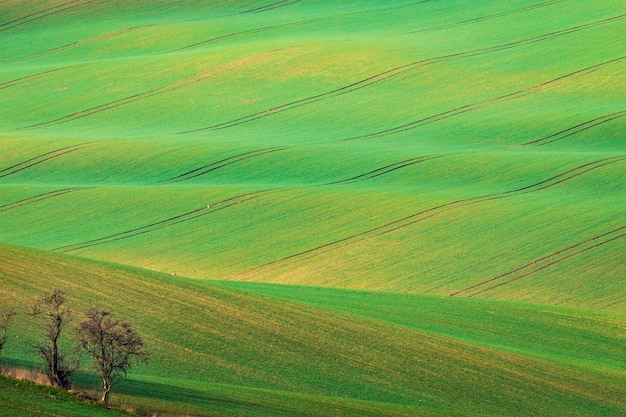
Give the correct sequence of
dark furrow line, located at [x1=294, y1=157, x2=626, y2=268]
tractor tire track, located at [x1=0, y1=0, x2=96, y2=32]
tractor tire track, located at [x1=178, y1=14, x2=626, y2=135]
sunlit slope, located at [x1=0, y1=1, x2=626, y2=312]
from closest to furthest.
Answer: sunlit slope, located at [x1=0, y1=1, x2=626, y2=312] → dark furrow line, located at [x1=294, y1=157, x2=626, y2=268] → tractor tire track, located at [x1=178, y1=14, x2=626, y2=135] → tractor tire track, located at [x1=0, y1=0, x2=96, y2=32]

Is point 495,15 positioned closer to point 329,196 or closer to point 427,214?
point 329,196

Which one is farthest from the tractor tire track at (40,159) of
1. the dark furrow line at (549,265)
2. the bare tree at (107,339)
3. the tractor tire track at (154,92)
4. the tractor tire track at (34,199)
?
the bare tree at (107,339)

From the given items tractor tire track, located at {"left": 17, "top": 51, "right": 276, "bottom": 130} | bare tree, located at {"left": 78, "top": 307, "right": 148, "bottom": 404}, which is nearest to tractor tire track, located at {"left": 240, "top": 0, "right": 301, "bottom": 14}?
tractor tire track, located at {"left": 17, "top": 51, "right": 276, "bottom": 130}

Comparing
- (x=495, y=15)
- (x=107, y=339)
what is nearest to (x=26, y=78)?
(x=495, y=15)

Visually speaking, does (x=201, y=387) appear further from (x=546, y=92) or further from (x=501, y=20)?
(x=501, y=20)

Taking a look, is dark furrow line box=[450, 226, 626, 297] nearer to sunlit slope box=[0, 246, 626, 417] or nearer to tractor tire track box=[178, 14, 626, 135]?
sunlit slope box=[0, 246, 626, 417]

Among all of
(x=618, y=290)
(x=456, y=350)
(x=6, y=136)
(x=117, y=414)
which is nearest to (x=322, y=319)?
(x=456, y=350)
